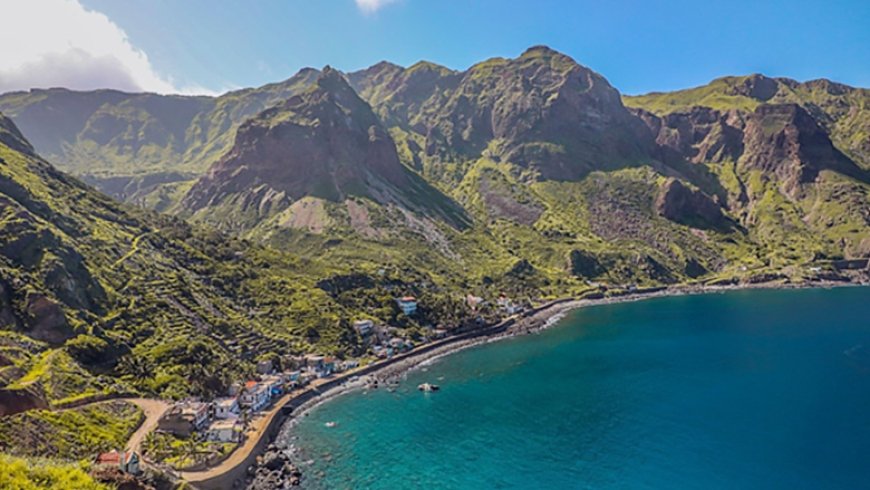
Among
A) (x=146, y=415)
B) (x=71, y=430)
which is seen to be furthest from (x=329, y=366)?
(x=71, y=430)

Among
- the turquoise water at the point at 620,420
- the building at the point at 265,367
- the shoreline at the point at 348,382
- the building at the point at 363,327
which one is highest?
the building at the point at 363,327

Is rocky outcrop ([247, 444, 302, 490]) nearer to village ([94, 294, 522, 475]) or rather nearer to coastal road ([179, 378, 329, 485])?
coastal road ([179, 378, 329, 485])

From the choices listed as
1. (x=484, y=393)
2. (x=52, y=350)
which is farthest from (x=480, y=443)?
(x=52, y=350)

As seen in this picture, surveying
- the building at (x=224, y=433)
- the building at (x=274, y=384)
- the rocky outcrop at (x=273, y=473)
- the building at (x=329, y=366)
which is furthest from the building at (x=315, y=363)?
the rocky outcrop at (x=273, y=473)

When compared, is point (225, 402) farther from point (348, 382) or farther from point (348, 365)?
point (348, 365)

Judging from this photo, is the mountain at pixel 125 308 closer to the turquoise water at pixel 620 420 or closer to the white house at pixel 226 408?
the white house at pixel 226 408

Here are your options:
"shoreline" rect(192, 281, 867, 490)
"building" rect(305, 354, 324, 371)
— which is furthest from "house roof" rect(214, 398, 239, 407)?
"building" rect(305, 354, 324, 371)

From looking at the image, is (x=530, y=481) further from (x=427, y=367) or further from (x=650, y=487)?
(x=427, y=367)
